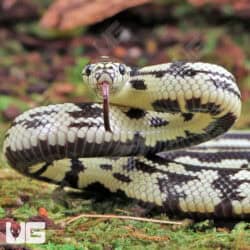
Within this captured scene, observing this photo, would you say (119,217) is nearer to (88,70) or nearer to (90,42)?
(88,70)

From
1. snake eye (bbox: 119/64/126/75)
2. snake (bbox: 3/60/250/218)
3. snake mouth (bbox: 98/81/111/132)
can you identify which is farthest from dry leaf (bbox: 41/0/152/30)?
snake mouth (bbox: 98/81/111/132)

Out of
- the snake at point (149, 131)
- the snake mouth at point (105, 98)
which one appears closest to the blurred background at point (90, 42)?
the snake at point (149, 131)

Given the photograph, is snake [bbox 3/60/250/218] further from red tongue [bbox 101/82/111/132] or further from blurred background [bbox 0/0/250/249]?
blurred background [bbox 0/0/250/249]

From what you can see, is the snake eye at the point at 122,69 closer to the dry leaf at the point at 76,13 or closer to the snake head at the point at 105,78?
the snake head at the point at 105,78

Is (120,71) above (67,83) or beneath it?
beneath

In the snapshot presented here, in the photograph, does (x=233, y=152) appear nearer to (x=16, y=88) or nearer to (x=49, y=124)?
(x=49, y=124)

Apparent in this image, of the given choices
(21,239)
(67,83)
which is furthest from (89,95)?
(21,239)

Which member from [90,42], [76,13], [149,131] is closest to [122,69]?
[149,131]

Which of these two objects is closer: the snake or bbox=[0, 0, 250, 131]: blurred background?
the snake
